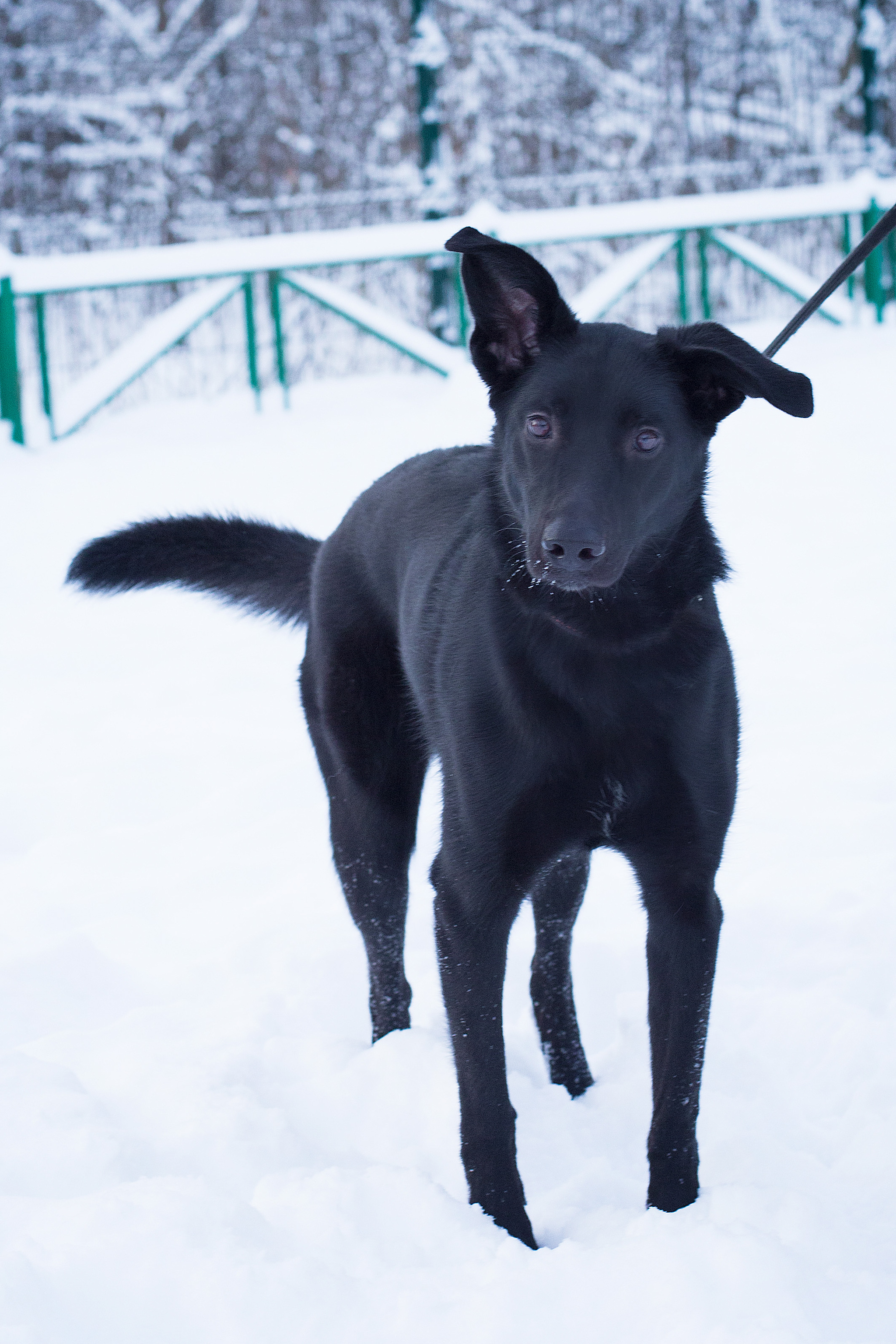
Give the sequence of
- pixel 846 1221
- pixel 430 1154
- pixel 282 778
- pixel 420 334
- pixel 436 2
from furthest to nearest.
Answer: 1. pixel 436 2
2. pixel 420 334
3. pixel 282 778
4. pixel 430 1154
5. pixel 846 1221

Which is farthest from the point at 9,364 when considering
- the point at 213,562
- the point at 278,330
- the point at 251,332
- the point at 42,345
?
the point at 213,562

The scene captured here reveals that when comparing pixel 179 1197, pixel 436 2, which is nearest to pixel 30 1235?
pixel 179 1197

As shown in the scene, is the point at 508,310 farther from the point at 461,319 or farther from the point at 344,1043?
the point at 461,319

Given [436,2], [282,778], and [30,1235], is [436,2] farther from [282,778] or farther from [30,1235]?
[30,1235]

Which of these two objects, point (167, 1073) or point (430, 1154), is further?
point (167, 1073)

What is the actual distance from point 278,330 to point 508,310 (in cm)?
727

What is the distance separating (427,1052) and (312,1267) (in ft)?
2.37

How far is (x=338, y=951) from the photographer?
3086 mm

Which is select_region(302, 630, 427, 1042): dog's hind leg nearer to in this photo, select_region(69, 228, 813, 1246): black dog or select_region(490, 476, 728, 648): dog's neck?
select_region(69, 228, 813, 1246): black dog

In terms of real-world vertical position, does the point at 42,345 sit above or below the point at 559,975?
above

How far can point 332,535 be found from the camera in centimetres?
284

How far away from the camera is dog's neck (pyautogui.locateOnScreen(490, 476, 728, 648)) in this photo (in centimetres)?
200

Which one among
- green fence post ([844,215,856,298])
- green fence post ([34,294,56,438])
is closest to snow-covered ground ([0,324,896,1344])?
green fence post ([34,294,56,438])

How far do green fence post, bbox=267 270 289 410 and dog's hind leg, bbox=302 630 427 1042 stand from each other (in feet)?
22.0
